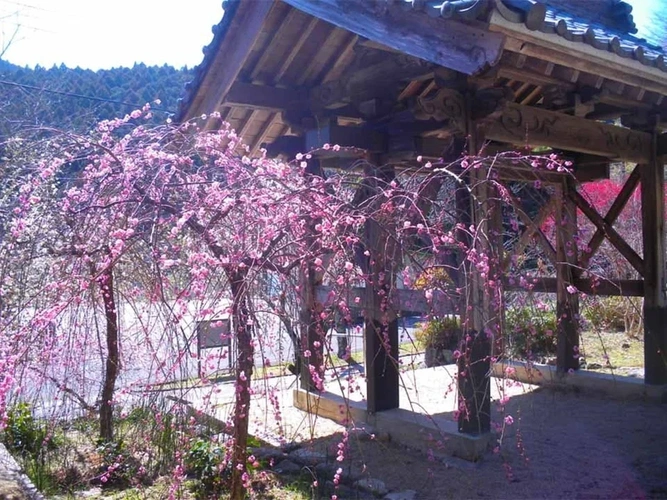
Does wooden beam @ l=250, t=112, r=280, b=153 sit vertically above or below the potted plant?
above

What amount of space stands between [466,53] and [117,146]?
1952 mm

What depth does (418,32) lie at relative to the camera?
380 centimetres

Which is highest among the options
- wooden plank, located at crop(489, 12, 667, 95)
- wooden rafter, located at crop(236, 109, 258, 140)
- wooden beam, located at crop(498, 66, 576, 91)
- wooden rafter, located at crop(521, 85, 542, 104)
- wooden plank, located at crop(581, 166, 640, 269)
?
wooden rafter, located at crop(521, 85, 542, 104)

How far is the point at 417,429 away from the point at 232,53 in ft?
10.4

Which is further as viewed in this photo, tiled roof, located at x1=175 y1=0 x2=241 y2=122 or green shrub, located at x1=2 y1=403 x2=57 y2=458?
tiled roof, located at x1=175 y1=0 x2=241 y2=122

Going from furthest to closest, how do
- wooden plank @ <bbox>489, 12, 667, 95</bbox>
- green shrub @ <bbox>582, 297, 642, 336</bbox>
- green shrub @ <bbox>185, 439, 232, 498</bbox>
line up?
green shrub @ <bbox>582, 297, 642, 336</bbox> < green shrub @ <bbox>185, 439, 232, 498</bbox> < wooden plank @ <bbox>489, 12, 667, 95</bbox>

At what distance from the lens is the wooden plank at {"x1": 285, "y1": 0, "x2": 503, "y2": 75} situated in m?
3.41

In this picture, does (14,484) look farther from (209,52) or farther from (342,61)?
(342,61)

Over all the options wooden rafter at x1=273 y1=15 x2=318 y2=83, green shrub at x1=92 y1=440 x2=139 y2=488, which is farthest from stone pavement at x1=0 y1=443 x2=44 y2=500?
wooden rafter at x1=273 y1=15 x2=318 y2=83

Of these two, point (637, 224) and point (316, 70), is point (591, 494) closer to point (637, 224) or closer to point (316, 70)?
point (316, 70)

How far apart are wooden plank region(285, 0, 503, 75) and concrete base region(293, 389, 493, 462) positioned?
2128mm

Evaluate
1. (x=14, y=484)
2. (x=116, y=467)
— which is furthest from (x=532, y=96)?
(x=14, y=484)

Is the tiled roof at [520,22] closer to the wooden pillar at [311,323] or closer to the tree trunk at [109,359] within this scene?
the wooden pillar at [311,323]

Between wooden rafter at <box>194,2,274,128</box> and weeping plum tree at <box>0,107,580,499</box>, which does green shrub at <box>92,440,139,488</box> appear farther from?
wooden rafter at <box>194,2,274,128</box>
